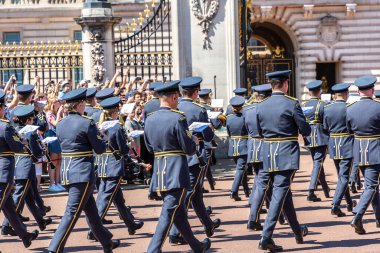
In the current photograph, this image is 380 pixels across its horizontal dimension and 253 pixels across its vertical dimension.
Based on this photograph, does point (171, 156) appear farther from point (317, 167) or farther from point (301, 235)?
point (317, 167)

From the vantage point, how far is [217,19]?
20.7 metres

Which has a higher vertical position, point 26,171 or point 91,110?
point 91,110

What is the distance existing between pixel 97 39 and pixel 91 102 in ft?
26.7

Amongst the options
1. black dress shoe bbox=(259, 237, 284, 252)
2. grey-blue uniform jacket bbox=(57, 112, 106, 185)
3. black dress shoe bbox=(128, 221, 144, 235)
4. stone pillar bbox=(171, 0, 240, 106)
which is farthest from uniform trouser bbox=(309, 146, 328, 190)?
stone pillar bbox=(171, 0, 240, 106)

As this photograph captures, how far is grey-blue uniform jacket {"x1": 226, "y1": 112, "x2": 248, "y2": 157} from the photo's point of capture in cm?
1459

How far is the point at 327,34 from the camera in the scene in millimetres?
37312

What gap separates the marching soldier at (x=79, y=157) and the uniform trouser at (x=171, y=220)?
33.9 inches

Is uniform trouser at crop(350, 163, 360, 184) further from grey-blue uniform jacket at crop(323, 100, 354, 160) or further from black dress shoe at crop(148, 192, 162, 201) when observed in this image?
black dress shoe at crop(148, 192, 162, 201)

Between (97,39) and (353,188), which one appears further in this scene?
(97,39)

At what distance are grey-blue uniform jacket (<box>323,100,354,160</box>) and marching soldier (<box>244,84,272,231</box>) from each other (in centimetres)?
108

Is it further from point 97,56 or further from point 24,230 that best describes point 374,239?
point 97,56

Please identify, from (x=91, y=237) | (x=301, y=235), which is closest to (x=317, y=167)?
(x=301, y=235)

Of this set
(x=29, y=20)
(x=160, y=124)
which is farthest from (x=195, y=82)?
(x=29, y=20)

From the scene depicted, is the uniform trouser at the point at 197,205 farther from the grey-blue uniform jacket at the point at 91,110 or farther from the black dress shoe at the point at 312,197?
the black dress shoe at the point at 312,197
